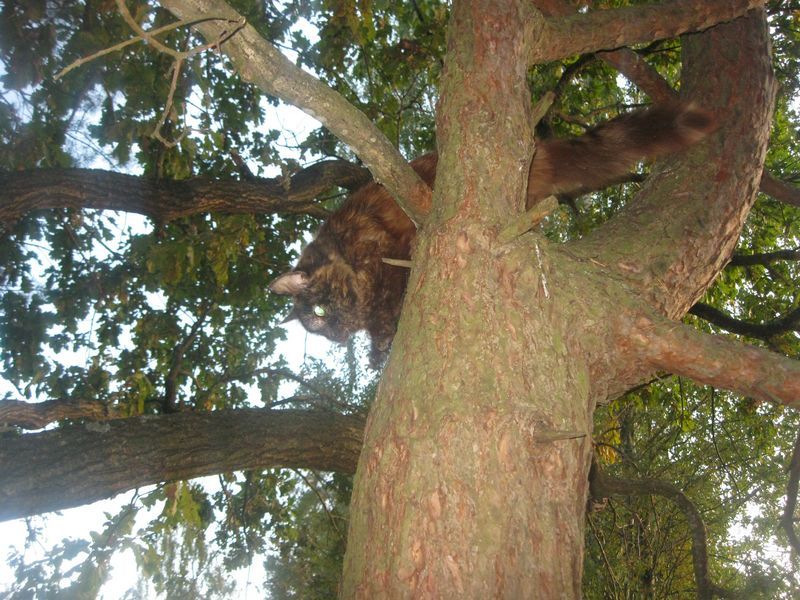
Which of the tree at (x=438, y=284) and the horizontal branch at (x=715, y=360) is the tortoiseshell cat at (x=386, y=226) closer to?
the tree at (x=438, y=284)

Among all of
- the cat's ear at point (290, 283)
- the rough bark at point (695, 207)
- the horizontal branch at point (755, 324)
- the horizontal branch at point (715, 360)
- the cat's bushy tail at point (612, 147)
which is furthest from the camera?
the horizontal branch at point (755, 324)

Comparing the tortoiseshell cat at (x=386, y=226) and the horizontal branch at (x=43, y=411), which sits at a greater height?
the tortoiseshell cat at (x=386, y=226)

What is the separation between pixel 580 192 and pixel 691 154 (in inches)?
24.2

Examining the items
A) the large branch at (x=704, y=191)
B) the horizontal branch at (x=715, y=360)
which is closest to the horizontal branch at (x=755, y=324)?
the large branch at (x=704, y=191)

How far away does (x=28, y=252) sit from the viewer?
15.9 ft

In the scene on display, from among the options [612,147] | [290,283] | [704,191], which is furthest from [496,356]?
[290,283]

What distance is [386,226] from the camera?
325cm

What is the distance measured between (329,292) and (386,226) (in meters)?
0.65

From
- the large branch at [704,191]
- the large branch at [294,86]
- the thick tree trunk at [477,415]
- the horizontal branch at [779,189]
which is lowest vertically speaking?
the thick tree trunk at [477,415]

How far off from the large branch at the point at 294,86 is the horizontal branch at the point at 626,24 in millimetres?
835

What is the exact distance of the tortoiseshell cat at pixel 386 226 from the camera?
2459 millimetres

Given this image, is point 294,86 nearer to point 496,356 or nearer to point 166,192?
point 496,356

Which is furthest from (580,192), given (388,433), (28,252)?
(28,252)

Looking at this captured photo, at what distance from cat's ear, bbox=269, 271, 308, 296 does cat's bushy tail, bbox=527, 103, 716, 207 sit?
1539 millimetres
